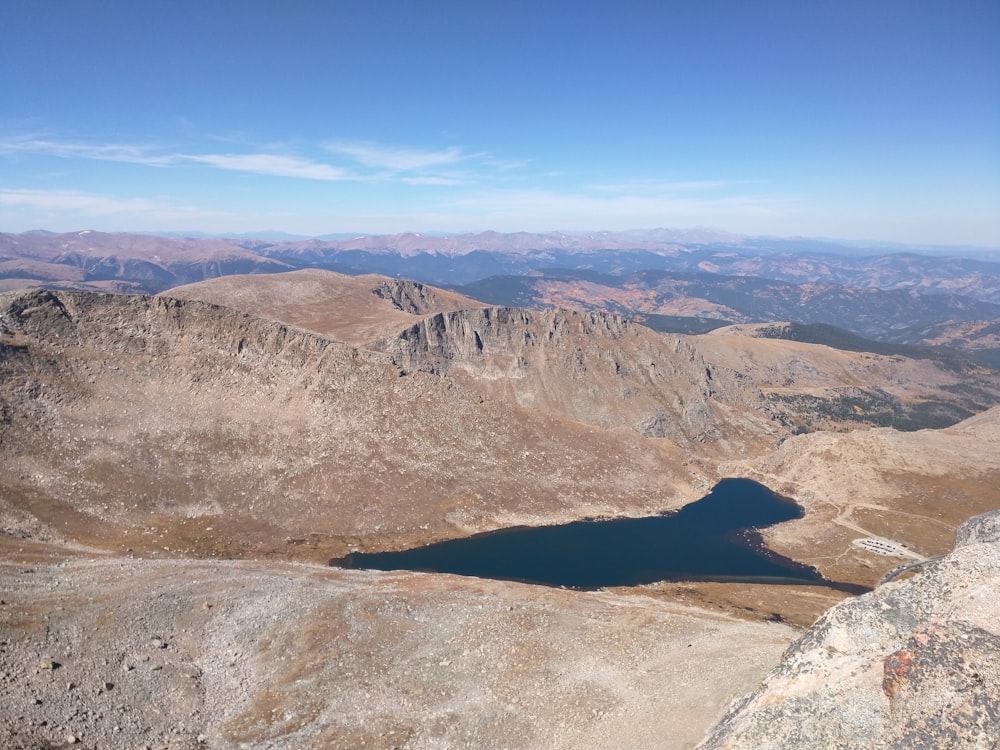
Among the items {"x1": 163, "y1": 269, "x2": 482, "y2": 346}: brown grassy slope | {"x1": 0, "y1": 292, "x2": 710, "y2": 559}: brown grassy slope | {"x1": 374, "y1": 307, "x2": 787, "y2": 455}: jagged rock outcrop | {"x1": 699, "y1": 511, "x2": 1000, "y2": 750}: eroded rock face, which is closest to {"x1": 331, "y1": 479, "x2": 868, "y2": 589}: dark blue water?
{"x1": 0, "y1": 292, "x2": 710, "y2": 559}: brown grassy slope

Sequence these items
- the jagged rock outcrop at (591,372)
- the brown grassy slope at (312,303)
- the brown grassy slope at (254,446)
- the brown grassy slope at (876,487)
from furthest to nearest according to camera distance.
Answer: the brown grassy slope at (312,303) → the jagged rock outcrop at (591,372) → the brown grassy slope at (876,487) → the brown grassy slope at (254,446)

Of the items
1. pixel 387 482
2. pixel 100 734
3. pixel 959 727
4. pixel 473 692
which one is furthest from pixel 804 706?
pixel 387 482

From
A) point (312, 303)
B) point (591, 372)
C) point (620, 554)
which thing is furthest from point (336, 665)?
point (312, 303)

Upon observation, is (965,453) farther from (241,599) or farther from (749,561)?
(241,599)

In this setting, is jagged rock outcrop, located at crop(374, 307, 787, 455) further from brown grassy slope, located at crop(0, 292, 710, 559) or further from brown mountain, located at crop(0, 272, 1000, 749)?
brown grassy slope, located at crop(0, 292, 710, 559)

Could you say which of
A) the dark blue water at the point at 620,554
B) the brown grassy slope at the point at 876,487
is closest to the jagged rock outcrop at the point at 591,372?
the brown grassy slope at the point at 876,487

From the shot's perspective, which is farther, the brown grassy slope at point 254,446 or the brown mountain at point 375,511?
the brown grassy slope at point 254,446

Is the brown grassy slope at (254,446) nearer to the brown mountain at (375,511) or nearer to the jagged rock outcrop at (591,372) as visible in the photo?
the brown mountain at (375,511)
